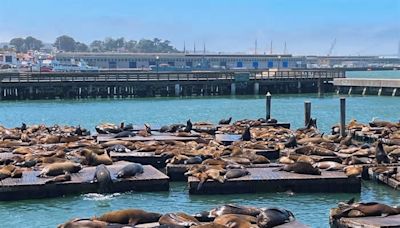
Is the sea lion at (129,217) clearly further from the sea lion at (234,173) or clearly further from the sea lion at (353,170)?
the sea lion at (353,170)

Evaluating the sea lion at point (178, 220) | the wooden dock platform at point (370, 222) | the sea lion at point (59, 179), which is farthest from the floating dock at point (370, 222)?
the sea lion at point (59, 179)

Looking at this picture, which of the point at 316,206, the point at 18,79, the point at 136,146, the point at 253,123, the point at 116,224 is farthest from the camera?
the point at 18,79

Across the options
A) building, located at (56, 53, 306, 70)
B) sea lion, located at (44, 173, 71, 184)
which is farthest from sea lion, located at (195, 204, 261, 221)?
building, located at (56, 53, 306, 70)

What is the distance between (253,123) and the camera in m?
25.7

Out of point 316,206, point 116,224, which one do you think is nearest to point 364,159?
point 316,206

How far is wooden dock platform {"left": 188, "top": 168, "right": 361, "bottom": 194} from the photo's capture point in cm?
Answer: 1404

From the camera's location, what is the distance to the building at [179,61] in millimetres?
135500

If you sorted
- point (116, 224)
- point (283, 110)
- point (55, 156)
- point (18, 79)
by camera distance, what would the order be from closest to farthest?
point (116, 224) → point (55, 156) → point (283, 110) → point (18, 79)

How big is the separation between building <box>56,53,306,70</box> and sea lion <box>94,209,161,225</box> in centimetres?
12110

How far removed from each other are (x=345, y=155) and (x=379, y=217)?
663 cm

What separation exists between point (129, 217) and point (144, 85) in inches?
1725

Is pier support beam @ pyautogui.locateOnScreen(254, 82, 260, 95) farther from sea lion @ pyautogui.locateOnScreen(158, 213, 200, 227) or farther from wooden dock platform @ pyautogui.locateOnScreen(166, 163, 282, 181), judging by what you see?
sea lion @ pyautogui.locateOnScreen(158, 213, 200, 227)

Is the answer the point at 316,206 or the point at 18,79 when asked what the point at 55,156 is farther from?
the point at 18,79

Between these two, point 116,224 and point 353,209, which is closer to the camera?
point 116,224
